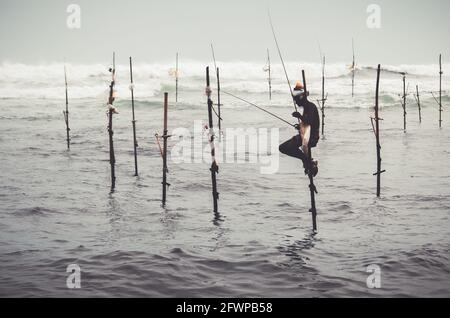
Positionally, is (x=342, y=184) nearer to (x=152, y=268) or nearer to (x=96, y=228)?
(x=96, y=228)

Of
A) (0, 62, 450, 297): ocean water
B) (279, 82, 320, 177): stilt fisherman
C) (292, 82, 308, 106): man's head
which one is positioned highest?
(292, 82, 308, 106): man's head

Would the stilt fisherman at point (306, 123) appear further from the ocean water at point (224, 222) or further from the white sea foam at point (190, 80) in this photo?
the white sea foam at point (190, 80)

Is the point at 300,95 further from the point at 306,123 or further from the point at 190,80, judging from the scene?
the point at 190,80

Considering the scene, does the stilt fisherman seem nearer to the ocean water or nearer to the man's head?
the man's head

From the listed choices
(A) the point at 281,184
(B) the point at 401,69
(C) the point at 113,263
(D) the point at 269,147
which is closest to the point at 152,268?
(C) the point at 113,263

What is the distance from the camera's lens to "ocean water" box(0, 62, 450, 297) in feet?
33.5

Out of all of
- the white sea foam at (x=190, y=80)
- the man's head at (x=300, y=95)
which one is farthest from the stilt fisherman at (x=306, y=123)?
the white sea foam at (x=190, y=80)

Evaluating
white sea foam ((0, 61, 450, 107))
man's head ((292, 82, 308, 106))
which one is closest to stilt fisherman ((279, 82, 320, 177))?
man's head ((292, 82, 308, 106))

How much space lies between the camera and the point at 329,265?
11219 mm

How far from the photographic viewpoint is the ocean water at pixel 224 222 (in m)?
10.2

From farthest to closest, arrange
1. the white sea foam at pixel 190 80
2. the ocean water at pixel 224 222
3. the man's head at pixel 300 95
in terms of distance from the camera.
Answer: the white sea foam at pixel 190 80
the man's head at pixel 300 95
the ocean water at pixel 224 222

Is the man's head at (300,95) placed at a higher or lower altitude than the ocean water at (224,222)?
higher

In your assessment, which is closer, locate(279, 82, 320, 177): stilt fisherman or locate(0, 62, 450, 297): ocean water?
locate(0, 62, 450, 297): ocean water

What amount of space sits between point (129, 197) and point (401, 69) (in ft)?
264
